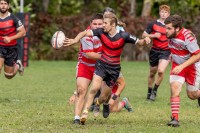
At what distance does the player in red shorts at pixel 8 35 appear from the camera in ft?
50.6

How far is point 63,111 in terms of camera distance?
557 inches

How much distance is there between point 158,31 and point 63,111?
4.07m

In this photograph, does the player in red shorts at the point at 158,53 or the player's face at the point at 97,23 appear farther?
the player in red shorts at the point at 158,53

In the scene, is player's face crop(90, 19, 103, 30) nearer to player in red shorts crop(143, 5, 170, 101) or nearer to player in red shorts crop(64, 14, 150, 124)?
player in red shorts crop(64, 14, 150, 124)

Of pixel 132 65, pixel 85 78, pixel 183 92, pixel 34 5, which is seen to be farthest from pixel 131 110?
pixel 34 5

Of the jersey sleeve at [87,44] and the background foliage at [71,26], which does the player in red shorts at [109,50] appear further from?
the background foliage at [71,26]

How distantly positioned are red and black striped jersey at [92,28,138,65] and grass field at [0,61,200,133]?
108 centimetres

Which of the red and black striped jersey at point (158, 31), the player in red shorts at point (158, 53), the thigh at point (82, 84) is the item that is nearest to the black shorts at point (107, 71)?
the thigh at point (82, 84)

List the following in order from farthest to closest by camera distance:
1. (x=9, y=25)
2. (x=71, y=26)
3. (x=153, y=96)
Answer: (x=71, y=26) < (x=153, y=96) < (x=9, y=25)

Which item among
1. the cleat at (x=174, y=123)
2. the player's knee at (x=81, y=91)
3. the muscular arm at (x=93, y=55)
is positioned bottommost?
the cleat at (x=174, y=123)

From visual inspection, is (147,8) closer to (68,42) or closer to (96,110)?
(96,110)

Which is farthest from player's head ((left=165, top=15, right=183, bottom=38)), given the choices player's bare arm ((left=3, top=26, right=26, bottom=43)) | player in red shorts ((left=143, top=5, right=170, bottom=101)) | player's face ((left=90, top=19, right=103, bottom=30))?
player in red shorts ((left=143, top=5, right=170, bottom=101))

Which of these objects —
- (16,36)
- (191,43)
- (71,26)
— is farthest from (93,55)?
(71,26)

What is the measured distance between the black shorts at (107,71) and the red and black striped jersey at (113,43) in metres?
0.07
